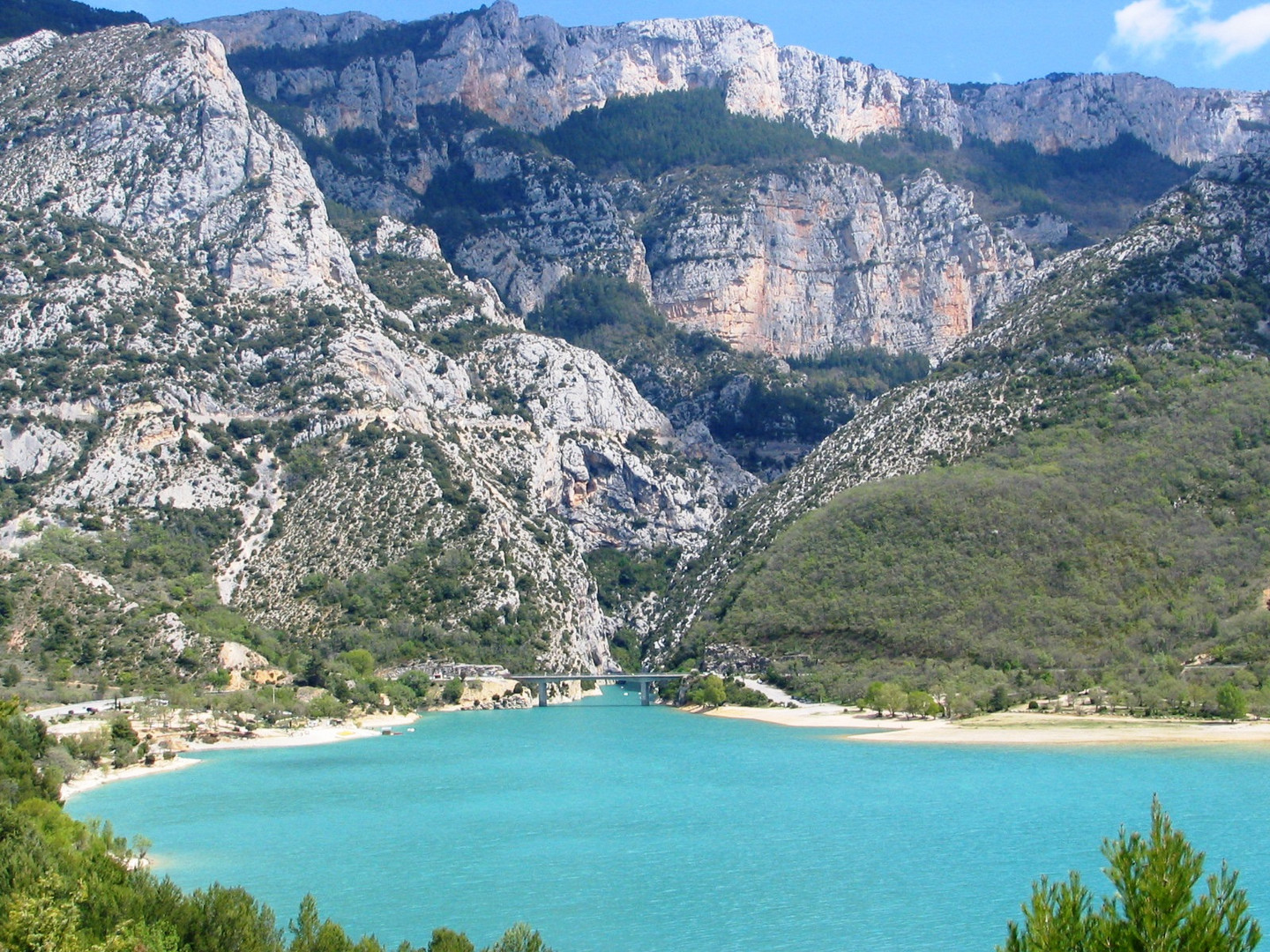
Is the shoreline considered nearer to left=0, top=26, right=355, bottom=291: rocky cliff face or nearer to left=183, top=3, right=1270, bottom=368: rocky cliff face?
left=0, top=26, right=355, bottom=291: rocky cliff face

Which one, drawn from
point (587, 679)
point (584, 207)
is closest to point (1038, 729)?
point (587, 679)

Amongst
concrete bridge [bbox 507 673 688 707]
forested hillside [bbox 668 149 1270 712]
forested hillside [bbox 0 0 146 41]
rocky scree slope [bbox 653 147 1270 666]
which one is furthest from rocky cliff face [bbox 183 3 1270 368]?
concrete bridge [bbox 507 673 688 707]

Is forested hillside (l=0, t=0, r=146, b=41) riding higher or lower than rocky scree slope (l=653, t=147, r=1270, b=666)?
higher

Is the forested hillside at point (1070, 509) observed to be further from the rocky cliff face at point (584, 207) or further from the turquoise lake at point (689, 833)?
the rocky cliff face at point (584, 207)

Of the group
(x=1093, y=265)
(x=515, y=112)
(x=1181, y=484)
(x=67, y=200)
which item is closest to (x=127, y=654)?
(x=67, y=200)

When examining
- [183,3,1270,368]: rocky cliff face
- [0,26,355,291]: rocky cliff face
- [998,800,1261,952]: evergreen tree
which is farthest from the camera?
[183,3,1270,368]: rocky cliff face

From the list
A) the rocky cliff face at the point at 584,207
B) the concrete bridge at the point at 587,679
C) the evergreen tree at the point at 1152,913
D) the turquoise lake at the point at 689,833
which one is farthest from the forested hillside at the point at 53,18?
the evergreen tree at the point at 1152,913
